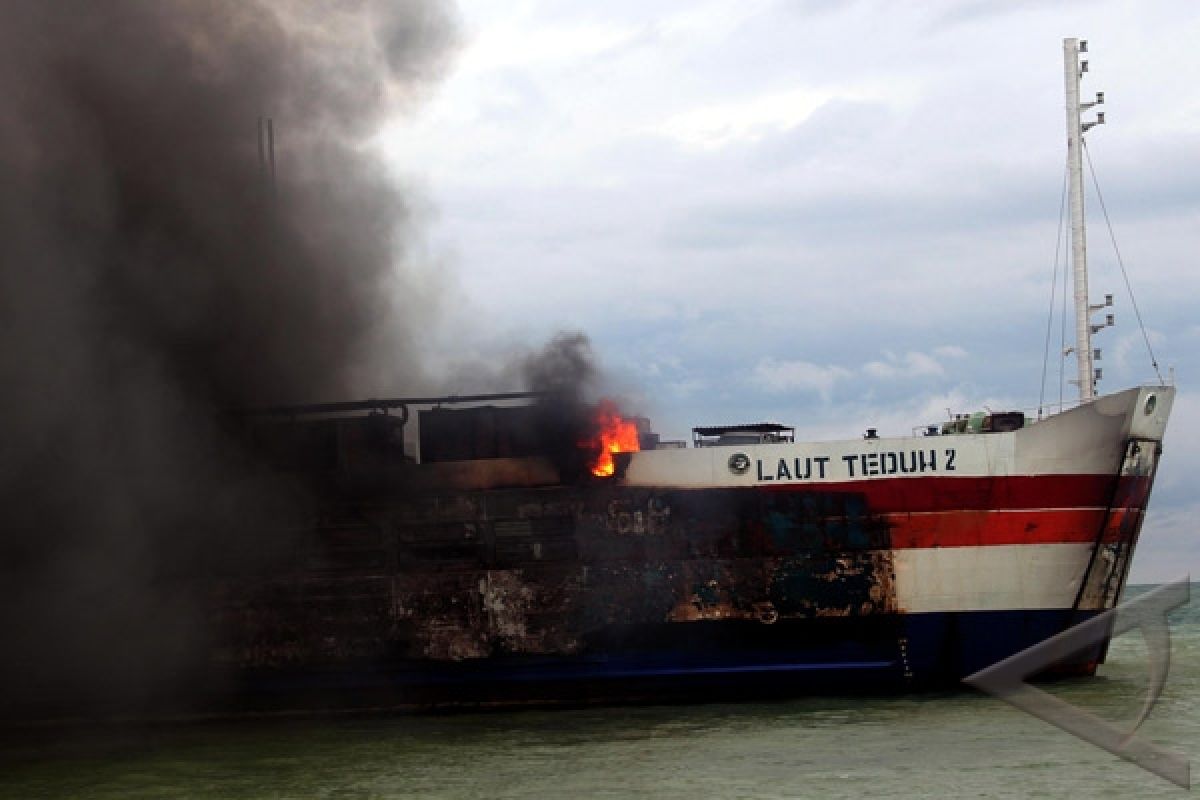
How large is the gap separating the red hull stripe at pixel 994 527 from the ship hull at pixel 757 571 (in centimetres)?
3

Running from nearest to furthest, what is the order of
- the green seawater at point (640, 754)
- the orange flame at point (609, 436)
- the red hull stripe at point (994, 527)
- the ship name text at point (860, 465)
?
the green seawater at point (640, 754), the red hull stripe at point (994, 527), the ship name text at point (860, 465), the orange flame at point (609, 436)

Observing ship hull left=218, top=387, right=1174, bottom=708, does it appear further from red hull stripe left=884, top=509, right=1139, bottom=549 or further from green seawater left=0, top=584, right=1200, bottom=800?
green seawater left=0, top=584, right=1200, bottom=800

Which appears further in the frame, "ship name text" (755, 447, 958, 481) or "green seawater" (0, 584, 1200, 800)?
"ship name text" (755, 447, 958, 481)

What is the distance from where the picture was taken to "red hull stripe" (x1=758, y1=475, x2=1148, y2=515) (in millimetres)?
27047

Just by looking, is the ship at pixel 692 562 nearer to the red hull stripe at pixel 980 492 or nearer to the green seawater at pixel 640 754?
the red hull stripe at pixel 980 492

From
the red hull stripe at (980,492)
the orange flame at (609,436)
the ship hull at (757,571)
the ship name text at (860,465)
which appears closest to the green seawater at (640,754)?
the ship hull at (757,571)

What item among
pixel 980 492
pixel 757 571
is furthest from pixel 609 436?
pixel 980 492

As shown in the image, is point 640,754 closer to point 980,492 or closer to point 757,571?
point 757,571

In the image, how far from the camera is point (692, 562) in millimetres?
27359

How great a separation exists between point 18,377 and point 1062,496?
20595 mm

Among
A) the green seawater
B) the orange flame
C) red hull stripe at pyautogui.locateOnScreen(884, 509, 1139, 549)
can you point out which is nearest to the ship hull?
red hull stripe at pyautogui.locateOnScreen(884, 509, 1139, 549)

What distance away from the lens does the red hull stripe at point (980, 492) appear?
27047 millimetres

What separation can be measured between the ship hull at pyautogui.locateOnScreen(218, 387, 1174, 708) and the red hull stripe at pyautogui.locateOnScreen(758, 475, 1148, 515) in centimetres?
4

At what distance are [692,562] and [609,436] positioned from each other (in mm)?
3145
